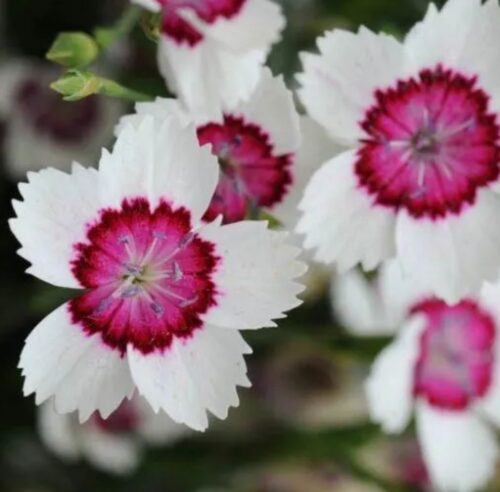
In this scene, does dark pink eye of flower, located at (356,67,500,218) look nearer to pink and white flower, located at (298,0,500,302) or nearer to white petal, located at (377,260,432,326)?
pink and white flower, located at (298,0,500,302)

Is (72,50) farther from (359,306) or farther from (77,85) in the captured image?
(359,306)

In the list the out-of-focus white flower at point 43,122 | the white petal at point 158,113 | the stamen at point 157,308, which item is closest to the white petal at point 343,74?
the white petal at point 158,113

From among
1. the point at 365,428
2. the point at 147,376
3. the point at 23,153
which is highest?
the point at 23,153

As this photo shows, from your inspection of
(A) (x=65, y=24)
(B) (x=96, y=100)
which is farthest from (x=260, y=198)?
(A) (x=65, y=24)

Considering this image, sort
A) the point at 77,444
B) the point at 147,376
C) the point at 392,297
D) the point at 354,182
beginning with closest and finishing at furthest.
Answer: the point at 147,376 → the point at 354,182 → the point at 392,297 → the point at 77,444

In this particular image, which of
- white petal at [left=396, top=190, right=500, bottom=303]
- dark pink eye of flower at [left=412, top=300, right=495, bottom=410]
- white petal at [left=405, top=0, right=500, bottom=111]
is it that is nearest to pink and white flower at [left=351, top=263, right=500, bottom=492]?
dark pink eye of flower at [left=412, top=300, right=495, bottom=410]

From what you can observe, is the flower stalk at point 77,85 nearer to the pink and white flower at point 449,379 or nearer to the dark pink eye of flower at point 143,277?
the dark pink eye of flower at point 143,277

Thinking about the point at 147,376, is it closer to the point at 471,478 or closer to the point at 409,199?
the point at 409,199

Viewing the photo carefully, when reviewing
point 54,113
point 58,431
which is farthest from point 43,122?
point 58,431
